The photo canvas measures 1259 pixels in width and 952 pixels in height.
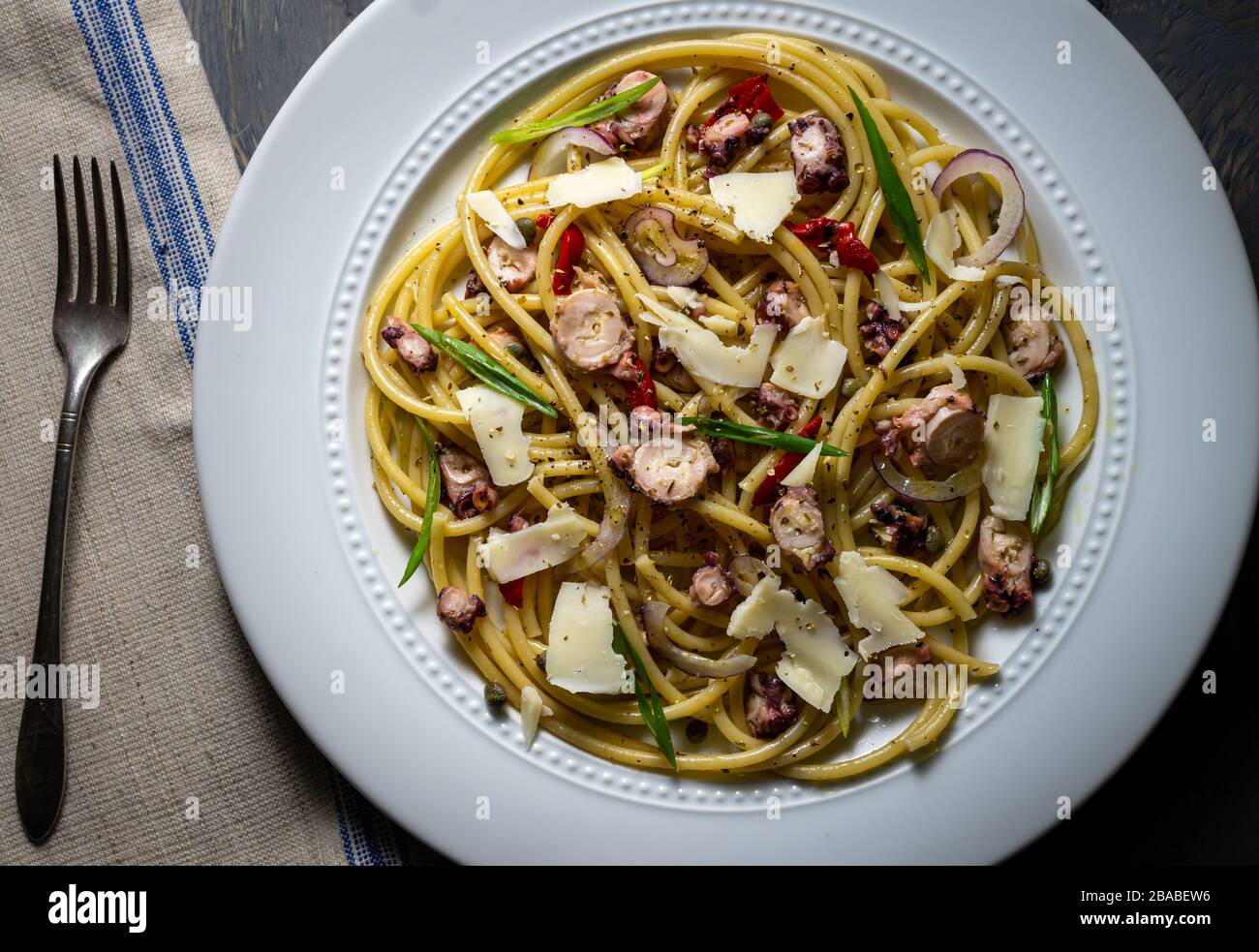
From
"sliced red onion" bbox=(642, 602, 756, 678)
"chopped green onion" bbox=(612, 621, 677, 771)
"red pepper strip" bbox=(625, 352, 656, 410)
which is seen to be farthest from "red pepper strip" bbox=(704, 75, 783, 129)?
"chopped green onion" bbox=(612, 621, 677, 771)

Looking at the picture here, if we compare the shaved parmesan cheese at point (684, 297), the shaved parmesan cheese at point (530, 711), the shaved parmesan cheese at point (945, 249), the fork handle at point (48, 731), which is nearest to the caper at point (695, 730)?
the shaved parmesan cheese at point (530, 711)

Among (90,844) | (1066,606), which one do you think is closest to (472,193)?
(1066,606)

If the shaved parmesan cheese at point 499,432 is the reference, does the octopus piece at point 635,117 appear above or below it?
above

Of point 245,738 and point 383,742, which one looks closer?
point 383,742

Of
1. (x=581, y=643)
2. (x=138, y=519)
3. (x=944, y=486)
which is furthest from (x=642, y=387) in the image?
(x=138, y=519)

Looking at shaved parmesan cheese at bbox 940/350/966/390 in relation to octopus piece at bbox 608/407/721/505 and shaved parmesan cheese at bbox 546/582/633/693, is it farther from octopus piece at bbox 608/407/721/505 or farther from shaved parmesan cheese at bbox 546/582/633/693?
shaved parmesan cheese at bbox 546/582/633/693

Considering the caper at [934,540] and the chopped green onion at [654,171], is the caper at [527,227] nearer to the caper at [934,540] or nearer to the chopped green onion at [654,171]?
the chopped green onion at [654,171]

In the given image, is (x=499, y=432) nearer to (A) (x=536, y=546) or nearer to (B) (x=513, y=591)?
(A) (x=536, y=546)

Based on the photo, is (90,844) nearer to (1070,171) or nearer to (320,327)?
(320,327)
